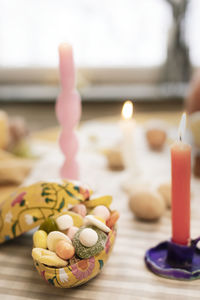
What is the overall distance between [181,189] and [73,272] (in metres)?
0.17

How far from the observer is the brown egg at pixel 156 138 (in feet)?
3.21

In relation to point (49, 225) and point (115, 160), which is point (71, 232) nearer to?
point (49, 225)

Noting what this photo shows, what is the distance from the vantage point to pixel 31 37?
1837 millimetres

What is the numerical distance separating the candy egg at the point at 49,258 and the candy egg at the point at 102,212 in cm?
8

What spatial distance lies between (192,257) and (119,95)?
1304mm

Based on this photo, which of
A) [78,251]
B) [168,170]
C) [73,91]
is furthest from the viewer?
[168,170]

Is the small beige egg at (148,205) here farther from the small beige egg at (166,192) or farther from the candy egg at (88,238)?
the candy egg at (88,238)

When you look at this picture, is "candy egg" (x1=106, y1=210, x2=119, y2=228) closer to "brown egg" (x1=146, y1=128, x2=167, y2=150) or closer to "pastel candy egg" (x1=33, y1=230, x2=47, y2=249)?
"pastel candy egg" (x1=33, y1=230, x2=47, y2=249)

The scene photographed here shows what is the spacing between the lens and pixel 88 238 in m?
0.46

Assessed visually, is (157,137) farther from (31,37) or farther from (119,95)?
(31,37)

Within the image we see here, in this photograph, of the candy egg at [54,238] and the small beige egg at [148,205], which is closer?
the candy egg at [54,238]

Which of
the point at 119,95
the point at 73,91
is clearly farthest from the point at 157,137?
the point at 119,95

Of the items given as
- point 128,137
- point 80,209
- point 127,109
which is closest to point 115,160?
point 128,137

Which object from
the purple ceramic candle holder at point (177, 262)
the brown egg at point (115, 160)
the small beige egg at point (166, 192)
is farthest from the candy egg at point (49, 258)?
the brown egg at point (115, 160)
